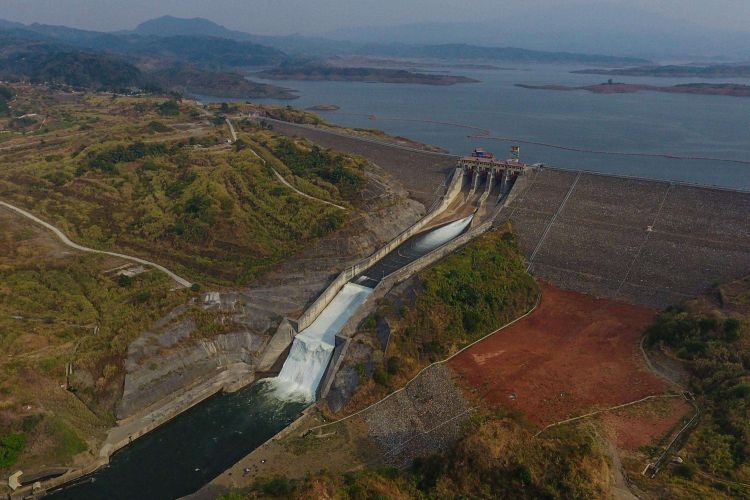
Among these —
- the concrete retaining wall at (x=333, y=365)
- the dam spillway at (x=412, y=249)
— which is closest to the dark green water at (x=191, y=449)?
the concrete retaining wall at (x=333, y=365)

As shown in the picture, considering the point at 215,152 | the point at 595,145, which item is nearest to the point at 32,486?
the point at 215,152

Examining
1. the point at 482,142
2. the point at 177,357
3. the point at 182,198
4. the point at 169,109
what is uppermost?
the point at 169,109

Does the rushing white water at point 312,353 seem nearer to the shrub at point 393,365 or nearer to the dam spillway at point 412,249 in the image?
the dam spillway at point 412,249

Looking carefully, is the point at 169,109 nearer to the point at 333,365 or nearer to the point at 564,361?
the point at 333,365

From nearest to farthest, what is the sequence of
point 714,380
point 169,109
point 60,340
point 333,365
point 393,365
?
point 714,380 < point 393,365 < point 60,340 < point 333,365 < point 169,109

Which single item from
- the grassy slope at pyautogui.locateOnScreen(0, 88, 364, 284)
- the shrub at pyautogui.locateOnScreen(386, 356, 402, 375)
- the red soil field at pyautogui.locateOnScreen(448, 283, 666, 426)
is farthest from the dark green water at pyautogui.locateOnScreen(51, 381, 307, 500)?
the red soil field at pyautogui.locateOnScreen(448, 283, 666, 426)

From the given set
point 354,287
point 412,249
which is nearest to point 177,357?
point 354,287
